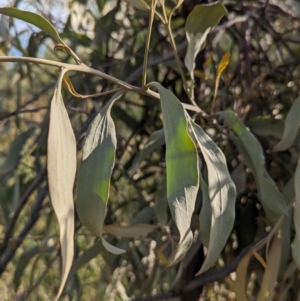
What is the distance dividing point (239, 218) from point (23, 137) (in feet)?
1.32

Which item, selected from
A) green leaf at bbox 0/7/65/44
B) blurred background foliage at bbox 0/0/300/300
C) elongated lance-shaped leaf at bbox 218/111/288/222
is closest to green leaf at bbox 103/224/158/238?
blurred background foliage at bbox 0/0/300/300

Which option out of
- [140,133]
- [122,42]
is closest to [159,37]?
[122,42]

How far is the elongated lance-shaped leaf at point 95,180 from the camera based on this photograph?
508mm

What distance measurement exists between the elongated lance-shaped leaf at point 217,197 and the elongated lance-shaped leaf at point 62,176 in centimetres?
14

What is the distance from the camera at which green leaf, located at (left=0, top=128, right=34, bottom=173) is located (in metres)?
1.03

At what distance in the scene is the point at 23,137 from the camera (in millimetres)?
1060

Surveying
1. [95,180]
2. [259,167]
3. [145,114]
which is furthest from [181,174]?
[145,114]

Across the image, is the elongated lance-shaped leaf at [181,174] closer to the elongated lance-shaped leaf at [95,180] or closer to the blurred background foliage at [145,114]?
the elongated lance-shaped leaf at [95,180]

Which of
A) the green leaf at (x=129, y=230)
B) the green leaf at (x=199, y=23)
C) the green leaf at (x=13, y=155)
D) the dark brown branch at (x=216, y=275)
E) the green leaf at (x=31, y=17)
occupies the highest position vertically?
the green leaf at (x=31, y=17)

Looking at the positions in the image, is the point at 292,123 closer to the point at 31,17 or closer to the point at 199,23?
the point at 199,23

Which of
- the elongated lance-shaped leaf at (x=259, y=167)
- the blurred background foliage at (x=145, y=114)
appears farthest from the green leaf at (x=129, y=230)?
the elongated lance-shaped leaf at (x=259, y=167)

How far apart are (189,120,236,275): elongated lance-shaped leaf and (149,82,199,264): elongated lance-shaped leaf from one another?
0.12 feet

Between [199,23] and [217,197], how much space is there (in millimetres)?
235

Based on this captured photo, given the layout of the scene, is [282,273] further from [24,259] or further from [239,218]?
[24,259]
